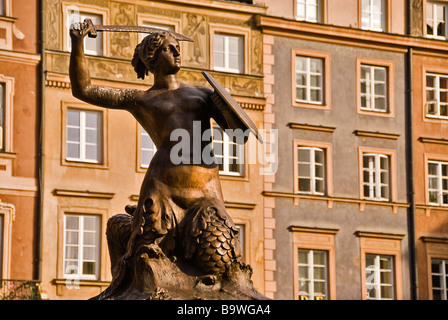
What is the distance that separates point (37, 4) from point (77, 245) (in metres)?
6.18

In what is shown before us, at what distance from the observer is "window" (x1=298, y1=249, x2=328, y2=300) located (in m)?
36.4

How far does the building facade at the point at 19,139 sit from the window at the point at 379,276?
10025mm

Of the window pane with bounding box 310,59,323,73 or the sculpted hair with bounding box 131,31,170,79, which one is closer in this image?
the sculpted hair with bounding box 131,31,170,79

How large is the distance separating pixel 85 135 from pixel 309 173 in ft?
22.4

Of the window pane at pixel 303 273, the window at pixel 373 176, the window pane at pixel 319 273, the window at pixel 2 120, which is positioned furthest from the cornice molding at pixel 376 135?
the window at pixel 2 120

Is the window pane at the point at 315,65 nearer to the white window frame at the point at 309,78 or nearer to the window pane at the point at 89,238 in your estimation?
the white window frame at the point at 309,78

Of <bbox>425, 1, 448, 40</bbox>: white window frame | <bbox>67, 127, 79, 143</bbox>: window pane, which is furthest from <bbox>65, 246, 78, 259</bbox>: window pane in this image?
<bbox>425, 1, 448, 40</bbox>: white window frame

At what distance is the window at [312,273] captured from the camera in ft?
119

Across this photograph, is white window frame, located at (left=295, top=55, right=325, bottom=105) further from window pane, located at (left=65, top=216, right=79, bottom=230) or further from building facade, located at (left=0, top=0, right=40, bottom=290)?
building facade, located at (left=0, top=0, right=40, bottom=290)

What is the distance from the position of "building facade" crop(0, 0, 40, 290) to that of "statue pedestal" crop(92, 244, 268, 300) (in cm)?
2336

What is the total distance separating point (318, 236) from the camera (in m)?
37.0

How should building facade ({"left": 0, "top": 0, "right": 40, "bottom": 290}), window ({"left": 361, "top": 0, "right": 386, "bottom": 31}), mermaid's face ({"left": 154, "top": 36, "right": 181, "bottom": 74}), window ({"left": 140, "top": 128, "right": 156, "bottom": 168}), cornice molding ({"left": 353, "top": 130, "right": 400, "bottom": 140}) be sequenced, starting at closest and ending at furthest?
mermaid's face ({"left": 154, "top": 36, "right": 181, "bottom": 74}) < building facade ({"left": 0, "top": 0, "right": 40, "bottom": 290}) < window ({"left": 140, "top": 128, "right": 156, "bottom": 168}) < cornice molding ({"left": 353, "top": 130, "right": 400, "bottom": 140}) < window ({"left": 361, "top": 0, "right": 386, "bottom": 31})

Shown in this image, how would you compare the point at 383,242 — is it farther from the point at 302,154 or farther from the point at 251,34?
the point at 251,34
